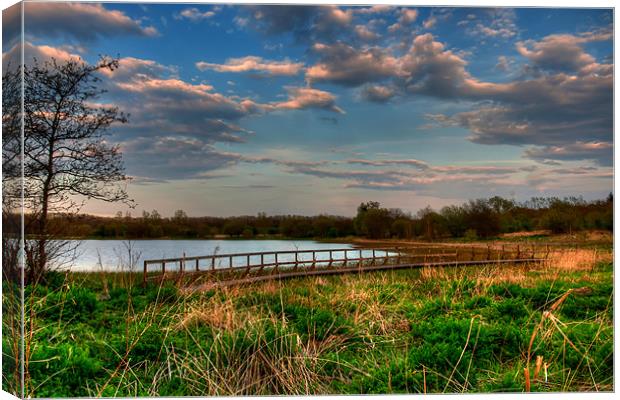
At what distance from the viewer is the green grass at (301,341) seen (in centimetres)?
389

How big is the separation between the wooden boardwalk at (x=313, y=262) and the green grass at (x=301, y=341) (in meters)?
0.28

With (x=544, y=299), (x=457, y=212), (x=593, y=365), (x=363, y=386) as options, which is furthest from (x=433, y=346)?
(x=457, y=212)

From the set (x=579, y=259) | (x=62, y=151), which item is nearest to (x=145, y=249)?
(x=62, y=151)

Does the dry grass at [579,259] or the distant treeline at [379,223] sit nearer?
the distant treeline at [379,223]

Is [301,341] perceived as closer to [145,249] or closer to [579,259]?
[145,249]

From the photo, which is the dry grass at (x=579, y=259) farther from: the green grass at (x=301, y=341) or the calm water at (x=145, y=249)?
the calm water at (x=145, y=249)

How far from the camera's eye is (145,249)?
17.5 feet

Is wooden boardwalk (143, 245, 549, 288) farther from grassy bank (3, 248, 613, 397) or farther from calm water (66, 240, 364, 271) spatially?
grassy bank (3, 248, 613, 397)

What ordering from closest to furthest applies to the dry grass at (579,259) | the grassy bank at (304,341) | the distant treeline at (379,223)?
the grassy bank at (304,341) < the distant treeline at (379,223) < the dry grass at (579,259)

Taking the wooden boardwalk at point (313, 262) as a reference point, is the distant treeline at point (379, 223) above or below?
above

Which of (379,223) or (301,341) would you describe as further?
(379,223)

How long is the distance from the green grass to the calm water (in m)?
0.14

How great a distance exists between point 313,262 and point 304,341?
213cm

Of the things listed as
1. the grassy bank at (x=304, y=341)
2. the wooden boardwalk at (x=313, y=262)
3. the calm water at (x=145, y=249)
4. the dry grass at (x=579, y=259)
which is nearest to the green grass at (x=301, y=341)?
the grassy bank at (x=304, y=341)
